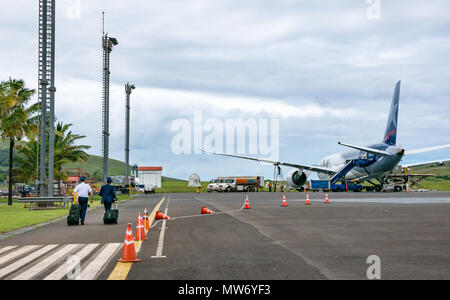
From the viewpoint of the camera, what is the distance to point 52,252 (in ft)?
35.2

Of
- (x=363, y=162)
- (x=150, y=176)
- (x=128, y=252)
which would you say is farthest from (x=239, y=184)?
(x=128, y=252)

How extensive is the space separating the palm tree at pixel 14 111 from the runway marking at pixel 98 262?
2455cm

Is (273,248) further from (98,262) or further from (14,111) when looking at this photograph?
(14,111)

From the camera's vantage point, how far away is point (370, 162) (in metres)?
59.4

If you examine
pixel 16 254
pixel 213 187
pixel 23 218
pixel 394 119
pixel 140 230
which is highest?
pixel 394 119

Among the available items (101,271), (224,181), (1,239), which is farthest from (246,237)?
(224,181)

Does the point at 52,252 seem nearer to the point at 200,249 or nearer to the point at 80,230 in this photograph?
the point at 200,249

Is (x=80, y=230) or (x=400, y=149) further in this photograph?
(x=400, y=149)

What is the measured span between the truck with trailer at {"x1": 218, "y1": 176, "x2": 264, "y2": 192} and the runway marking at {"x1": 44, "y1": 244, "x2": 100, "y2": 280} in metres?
67.3

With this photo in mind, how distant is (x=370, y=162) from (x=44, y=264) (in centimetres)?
5420

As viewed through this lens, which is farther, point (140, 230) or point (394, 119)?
point (394, 119)

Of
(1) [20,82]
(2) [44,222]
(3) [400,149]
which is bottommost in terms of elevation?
(2) [44,222]

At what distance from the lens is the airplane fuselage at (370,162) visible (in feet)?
184
